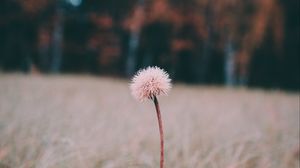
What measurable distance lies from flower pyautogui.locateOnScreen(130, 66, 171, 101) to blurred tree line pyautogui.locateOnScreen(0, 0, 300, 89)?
1435 centimetres

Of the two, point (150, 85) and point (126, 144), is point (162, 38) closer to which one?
point (126, 144)

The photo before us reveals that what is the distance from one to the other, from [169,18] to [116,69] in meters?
4.02

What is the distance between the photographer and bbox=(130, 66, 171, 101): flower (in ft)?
4.24

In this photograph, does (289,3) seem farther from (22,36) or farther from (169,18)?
(22,36)

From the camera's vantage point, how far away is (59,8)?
53.3 ft

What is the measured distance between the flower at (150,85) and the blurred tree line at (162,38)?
47.1 ft

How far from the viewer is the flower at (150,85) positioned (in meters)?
1.29

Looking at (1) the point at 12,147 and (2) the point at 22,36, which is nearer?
(1) the point at 12,147

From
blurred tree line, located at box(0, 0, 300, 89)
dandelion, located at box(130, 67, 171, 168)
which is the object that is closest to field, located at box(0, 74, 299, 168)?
dandelion, located at box(130, 67, 171, 168)

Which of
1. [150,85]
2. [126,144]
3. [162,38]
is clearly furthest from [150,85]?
[162,38]

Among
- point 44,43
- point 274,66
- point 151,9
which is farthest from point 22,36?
point 274,66

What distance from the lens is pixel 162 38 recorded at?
18.7 meters

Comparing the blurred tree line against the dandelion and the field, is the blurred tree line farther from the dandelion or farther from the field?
the dandelion

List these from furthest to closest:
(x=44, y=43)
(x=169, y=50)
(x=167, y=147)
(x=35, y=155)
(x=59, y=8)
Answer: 1. (x=169, y=50)
2. (x=44, y=43)
3. (x=59, y=8)
4. (x=167, y=147)
5. (x=35, y=155)
